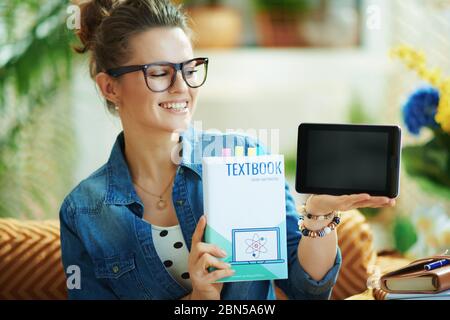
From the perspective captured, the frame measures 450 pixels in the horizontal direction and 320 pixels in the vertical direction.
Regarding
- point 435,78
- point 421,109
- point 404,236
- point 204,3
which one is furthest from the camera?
point 204,3

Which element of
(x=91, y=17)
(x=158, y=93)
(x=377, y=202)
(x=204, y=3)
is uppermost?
(x=204, y=3)

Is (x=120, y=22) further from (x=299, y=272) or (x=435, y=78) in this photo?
(x=435, y=78)

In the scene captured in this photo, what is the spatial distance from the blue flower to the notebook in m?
0.40

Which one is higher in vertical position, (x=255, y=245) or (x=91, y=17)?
(x=91, y=17)

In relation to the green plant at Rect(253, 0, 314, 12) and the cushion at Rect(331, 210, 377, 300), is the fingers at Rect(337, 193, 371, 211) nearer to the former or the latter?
the cushion at Rect(331, 210, 377, 300)

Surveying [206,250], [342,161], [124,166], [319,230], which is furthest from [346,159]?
[124,166]

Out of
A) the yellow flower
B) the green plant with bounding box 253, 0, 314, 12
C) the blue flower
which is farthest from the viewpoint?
the green plant with bounding box 253, 0, 314, 12

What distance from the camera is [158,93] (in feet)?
3.16

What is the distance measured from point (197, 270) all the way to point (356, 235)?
14.8 inches

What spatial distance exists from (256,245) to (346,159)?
160 millimetres

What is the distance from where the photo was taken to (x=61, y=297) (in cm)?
123

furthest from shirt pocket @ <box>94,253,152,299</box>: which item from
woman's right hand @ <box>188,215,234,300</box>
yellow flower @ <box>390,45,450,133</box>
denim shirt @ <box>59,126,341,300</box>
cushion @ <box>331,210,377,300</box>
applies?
yellow flower @ <box>390,45,450,133</box>

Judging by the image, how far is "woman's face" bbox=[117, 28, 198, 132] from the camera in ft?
3.15

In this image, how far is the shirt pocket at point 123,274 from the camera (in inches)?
40.2
